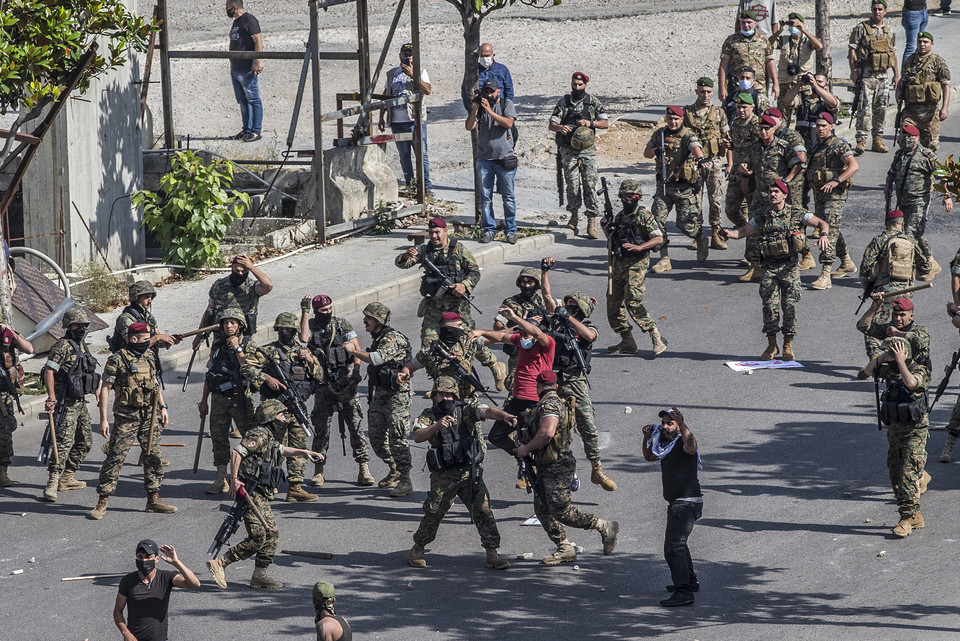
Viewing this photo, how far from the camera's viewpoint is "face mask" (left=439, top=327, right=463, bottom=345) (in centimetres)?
1069

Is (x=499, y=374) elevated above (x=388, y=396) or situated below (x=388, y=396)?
below

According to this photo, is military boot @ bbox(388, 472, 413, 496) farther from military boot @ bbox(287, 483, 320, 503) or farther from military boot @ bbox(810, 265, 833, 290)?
military boot @ bbox(810, 265, 833, 290)

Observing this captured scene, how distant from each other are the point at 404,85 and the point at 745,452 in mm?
10030

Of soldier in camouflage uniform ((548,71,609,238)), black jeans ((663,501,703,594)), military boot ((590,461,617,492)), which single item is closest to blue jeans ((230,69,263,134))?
soldier in camouflage uniform ((548,71,609,238))

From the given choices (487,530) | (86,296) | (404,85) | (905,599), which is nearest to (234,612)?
(487,530)

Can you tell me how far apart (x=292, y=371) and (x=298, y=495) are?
1.03 metres

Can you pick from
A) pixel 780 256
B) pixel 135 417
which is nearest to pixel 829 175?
pixel 780 256

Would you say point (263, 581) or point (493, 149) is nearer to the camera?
point (263, 581)

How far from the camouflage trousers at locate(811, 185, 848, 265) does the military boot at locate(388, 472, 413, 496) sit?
22.2 feet

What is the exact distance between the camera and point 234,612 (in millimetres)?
8680

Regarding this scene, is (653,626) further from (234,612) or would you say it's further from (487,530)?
(234,612)

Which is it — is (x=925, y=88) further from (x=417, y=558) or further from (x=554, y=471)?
(x=417, y=558)

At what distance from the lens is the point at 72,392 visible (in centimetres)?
1081

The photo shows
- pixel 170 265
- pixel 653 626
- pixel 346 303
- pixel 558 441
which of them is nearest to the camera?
pixel 653 626
